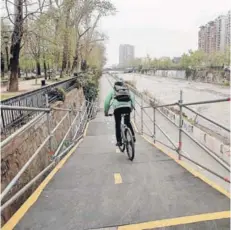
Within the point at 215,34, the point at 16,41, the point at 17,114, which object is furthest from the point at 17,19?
the point at 215,34

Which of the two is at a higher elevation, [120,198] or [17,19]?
[17,19]

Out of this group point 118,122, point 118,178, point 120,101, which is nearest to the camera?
point 118,178

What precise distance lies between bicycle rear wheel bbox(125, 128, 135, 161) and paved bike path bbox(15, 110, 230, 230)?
0.48 meters

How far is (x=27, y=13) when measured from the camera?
12.5m

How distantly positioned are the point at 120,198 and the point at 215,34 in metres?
101

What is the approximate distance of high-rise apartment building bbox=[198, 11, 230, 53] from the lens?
82481mm

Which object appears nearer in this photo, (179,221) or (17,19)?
(179,221)

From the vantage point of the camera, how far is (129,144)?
523 cm

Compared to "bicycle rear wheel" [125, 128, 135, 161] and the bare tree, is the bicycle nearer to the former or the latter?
"bicycle rear wheel" [125, 128, 135, 161]

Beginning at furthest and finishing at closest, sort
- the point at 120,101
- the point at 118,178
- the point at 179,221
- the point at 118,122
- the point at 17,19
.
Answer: the point at 17,19 → the point at 118,122 → the point at 120,101 → the point at 118,178 → the point at 179,221

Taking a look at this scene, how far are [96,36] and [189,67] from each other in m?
50.2

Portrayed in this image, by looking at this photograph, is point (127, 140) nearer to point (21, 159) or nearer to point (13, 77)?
point (21, 159)

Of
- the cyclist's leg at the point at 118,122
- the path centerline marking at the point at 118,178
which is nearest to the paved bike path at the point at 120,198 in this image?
the path centerline marking at the point at 118,178

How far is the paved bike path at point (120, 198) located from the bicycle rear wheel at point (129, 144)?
48 centimetres
